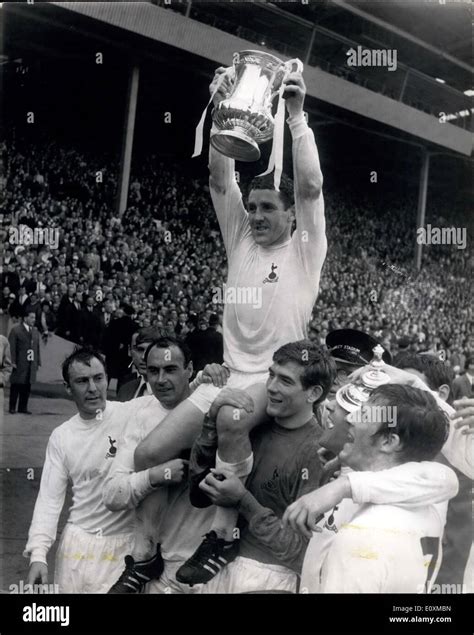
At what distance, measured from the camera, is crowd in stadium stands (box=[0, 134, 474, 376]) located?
12.6ft

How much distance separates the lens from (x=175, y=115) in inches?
175

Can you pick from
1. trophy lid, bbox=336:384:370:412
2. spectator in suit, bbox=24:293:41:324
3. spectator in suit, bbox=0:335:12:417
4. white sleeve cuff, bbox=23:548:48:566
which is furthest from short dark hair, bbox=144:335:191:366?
spectator in suit, bbox=24:293:41:324

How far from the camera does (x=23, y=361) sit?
12.2 feet

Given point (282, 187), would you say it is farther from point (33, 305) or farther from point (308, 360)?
point (33, 305)

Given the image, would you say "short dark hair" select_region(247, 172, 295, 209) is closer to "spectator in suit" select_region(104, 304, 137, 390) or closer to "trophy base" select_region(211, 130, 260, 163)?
"trophy base" select_region(211, 130, 260, 163)

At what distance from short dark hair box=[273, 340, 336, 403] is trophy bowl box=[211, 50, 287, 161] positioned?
26.1 inches

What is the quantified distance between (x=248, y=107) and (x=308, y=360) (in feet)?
2.87

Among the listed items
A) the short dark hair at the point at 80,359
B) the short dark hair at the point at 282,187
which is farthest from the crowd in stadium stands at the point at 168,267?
the short dark hair at the point at 282,187

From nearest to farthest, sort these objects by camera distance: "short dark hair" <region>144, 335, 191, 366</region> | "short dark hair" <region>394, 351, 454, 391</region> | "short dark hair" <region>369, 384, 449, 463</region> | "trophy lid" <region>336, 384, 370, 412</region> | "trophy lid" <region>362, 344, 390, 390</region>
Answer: "short dark hair" <region>369, 384, 449, 463</region> < "trophy lid" <region>336, 384, 370, 412</region> < "trophy lid" <region>362, 344, 390, 390</region> < "short dark hair" <region>144, 335, 191, 366</region> < "short dark hair" <region>394, 351, 454, 391</region>

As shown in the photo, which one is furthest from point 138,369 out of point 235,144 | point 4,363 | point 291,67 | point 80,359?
point 291,67

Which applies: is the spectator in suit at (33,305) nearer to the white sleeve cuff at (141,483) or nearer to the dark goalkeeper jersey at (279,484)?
the white sleeve cuff at (141,483)

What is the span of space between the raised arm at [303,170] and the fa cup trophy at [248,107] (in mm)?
79
